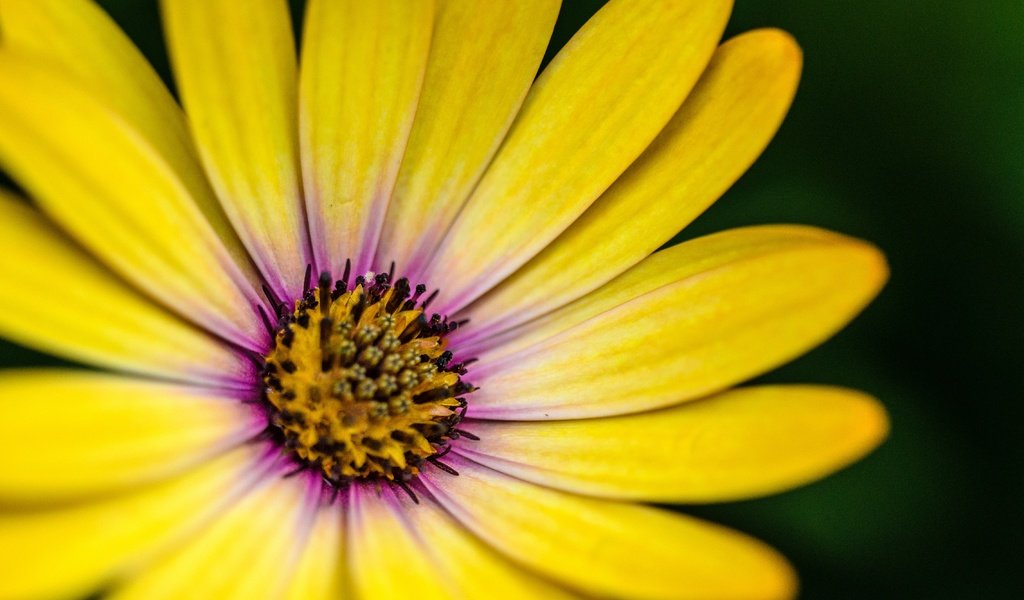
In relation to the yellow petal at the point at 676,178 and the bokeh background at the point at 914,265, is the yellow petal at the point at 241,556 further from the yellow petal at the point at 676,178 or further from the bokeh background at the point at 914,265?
the bokeh background at the point at 914,265

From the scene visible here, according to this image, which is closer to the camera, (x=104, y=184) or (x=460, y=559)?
(x=104, y=184)

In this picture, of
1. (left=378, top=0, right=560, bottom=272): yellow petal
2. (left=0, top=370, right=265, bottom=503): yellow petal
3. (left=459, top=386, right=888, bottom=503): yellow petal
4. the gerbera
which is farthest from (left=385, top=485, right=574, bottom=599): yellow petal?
(left=378, top=0, right=560, bottom=272): yellow petal

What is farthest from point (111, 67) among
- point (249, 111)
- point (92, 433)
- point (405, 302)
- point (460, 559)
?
point (460, 559)

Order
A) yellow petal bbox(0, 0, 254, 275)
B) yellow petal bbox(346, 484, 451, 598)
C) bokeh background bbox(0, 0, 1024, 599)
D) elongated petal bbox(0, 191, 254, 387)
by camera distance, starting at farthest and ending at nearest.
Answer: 1. bokeh background bbox(0, 0, 1024, 599)
2. yellow petal bbox(346, 484, 451, 598)
3. yellow petal bbox(0, 0, 254, 275)
4. elongated petal bbox(0, 191, 254, 387)

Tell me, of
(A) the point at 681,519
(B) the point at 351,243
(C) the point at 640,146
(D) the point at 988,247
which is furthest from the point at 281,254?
(D) the point at 988,247

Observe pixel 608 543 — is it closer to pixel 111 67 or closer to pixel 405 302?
pixel 405 302

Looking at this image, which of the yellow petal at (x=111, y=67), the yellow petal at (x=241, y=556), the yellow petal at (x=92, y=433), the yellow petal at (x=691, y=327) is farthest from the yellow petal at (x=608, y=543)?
the yellow petal at (x=111, y=67)

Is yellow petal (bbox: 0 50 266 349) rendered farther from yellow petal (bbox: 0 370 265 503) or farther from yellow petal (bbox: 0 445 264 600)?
yellow petal (bbox: 0 445 264 600)
